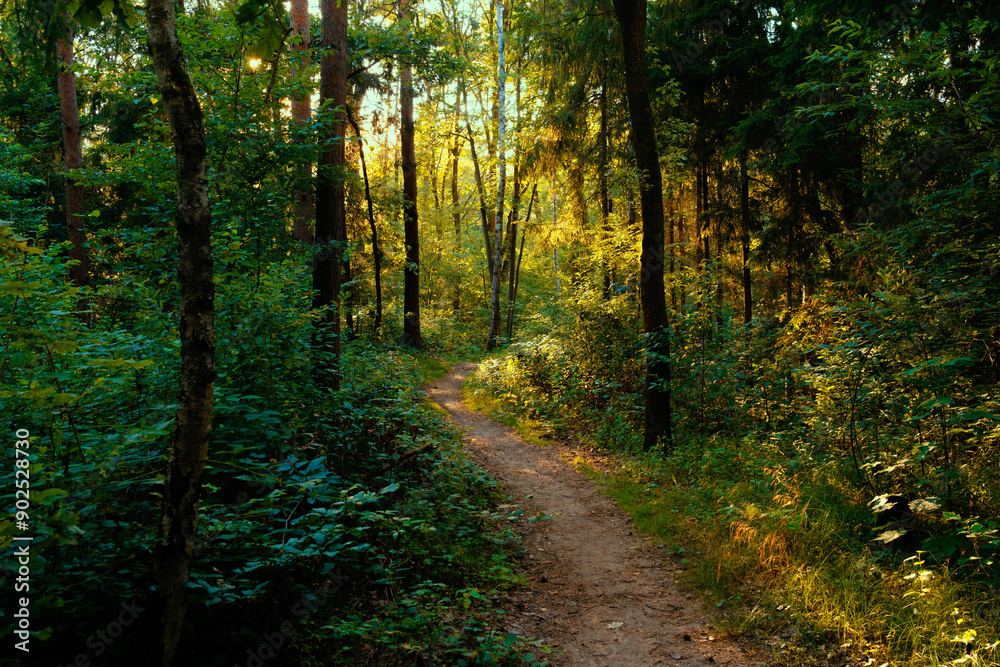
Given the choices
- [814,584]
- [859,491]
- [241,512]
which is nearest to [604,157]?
[859,491]

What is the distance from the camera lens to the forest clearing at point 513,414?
2820 millimetres

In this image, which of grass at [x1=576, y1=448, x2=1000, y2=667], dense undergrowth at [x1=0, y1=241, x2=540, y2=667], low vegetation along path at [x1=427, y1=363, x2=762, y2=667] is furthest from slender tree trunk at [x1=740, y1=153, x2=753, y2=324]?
dense undergrowth at [x1=0, y1=241, x2=540, y2=667]

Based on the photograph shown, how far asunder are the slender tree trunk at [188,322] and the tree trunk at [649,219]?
671 cm

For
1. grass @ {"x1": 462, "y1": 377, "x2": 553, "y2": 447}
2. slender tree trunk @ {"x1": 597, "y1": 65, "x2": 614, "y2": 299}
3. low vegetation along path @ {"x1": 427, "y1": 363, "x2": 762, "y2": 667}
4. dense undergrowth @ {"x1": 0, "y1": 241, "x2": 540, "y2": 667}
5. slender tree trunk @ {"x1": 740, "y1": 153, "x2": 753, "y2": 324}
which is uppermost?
slender tree trunk @ {"x1": 597, "y1": 65, "x2": 614, "y2": 299}

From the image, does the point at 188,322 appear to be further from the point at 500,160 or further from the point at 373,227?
the point at 500,160

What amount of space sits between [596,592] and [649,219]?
571cm

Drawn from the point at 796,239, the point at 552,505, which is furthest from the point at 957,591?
the point at 796,239

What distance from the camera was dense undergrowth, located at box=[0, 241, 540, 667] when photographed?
273 centimetres

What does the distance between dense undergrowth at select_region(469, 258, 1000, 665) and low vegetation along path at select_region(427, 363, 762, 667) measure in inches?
12.5

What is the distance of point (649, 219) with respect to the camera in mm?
8352

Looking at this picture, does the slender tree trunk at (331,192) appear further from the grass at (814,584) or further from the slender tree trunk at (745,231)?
the slender tree trunk at (745,231)

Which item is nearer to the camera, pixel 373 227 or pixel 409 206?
pixel 373 227

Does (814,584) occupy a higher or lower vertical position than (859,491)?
lower

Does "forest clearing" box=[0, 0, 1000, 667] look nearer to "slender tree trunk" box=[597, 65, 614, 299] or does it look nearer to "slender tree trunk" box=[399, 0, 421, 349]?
"slender tree trunk" box=[597, 65, 614, 299]
